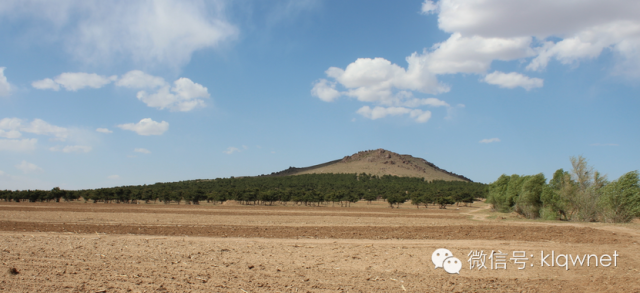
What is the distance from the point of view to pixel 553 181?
40.3m

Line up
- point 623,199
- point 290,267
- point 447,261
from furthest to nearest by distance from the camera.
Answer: point 623,199, point 447,261, point 290,267

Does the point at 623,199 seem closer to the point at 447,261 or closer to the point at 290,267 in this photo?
the point at 447,261

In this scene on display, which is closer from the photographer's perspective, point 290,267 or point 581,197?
point 290,267

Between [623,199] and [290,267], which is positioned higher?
[623,199]

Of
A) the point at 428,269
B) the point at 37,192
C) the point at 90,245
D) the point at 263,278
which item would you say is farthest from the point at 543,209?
the point at 37,192

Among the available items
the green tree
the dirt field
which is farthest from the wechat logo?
the green tree

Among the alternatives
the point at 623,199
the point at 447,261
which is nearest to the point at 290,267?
the point at 447,261

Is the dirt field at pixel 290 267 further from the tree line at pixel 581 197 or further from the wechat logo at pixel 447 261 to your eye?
the tree line at pixel 581 197

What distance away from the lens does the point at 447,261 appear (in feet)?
43.2

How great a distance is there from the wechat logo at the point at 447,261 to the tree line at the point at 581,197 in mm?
25398

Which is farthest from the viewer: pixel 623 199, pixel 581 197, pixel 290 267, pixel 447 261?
pixel 581 197

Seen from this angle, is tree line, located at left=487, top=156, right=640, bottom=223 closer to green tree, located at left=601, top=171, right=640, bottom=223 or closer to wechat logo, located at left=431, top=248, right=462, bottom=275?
green tree, located at left=601, top=171, right=640, bottom=223

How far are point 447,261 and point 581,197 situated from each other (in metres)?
30.0

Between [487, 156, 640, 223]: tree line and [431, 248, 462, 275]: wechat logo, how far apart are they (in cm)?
2540
